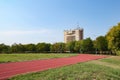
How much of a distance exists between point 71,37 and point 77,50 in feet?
256

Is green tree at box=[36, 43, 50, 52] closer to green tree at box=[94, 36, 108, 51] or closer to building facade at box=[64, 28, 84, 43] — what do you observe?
green tree at box=[94, 36, 108, 51]

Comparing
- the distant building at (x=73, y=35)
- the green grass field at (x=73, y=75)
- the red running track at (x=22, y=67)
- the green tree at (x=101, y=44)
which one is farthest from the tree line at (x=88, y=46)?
the distant building at (x=73, y=35)

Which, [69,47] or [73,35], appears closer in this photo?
[69,47]

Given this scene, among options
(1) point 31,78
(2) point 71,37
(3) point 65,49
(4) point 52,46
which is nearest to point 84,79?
(1) point 31,78

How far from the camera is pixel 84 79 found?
43.3 feet

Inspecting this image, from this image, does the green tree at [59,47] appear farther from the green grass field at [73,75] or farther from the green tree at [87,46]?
the green grass field at [73,75]

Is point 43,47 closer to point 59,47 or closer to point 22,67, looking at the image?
point 59,47

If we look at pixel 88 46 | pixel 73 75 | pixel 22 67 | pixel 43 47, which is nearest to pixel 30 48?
pixel 43 47

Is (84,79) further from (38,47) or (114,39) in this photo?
(38,47)

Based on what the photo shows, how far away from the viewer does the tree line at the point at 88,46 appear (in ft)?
109

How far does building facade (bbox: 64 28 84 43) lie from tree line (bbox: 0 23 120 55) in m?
56.0

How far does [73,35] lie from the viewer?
162625 millimetres

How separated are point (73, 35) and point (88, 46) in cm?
8317

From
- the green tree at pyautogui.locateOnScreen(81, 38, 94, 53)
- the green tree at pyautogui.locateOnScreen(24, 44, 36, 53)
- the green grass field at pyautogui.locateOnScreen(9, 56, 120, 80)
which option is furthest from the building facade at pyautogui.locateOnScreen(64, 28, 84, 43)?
the green grass field at pyautogui.locateOnScreen(9, 56, 120, 80)
